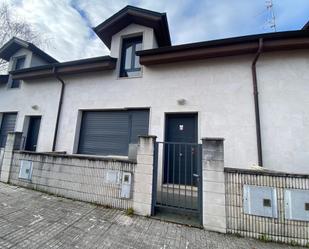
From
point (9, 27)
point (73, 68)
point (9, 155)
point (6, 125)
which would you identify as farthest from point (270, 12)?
point (9, 27)

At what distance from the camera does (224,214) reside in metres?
3.20

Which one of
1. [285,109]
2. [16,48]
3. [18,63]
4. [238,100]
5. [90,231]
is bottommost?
[90,231]

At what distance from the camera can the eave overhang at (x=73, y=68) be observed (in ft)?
21.1

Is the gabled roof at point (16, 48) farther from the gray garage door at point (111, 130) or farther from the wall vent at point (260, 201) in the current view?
the wall vent at point (260, 201)

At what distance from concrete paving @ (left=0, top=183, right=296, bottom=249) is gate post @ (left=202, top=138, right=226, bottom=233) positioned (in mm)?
233

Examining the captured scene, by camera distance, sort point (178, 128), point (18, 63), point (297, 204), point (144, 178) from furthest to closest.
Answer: point (18, 63) < point (178, 128) < point (144, 178) < point (297, 204)

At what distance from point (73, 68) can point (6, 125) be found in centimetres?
Result: 580

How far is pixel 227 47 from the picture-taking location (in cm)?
493

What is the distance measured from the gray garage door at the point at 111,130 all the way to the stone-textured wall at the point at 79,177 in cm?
183

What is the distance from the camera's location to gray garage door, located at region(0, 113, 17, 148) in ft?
28.6

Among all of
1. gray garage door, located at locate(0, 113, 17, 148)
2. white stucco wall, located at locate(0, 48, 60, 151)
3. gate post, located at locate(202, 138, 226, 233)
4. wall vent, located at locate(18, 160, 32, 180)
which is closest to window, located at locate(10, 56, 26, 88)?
white stucco wall, located at locate(0, 48, 60, 151)

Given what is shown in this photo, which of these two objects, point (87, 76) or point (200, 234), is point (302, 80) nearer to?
point (200, 234)

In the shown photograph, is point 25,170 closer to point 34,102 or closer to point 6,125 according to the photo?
point 34,102

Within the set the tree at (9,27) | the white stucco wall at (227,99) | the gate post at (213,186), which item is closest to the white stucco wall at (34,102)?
the white stucco wall at (227,99)
